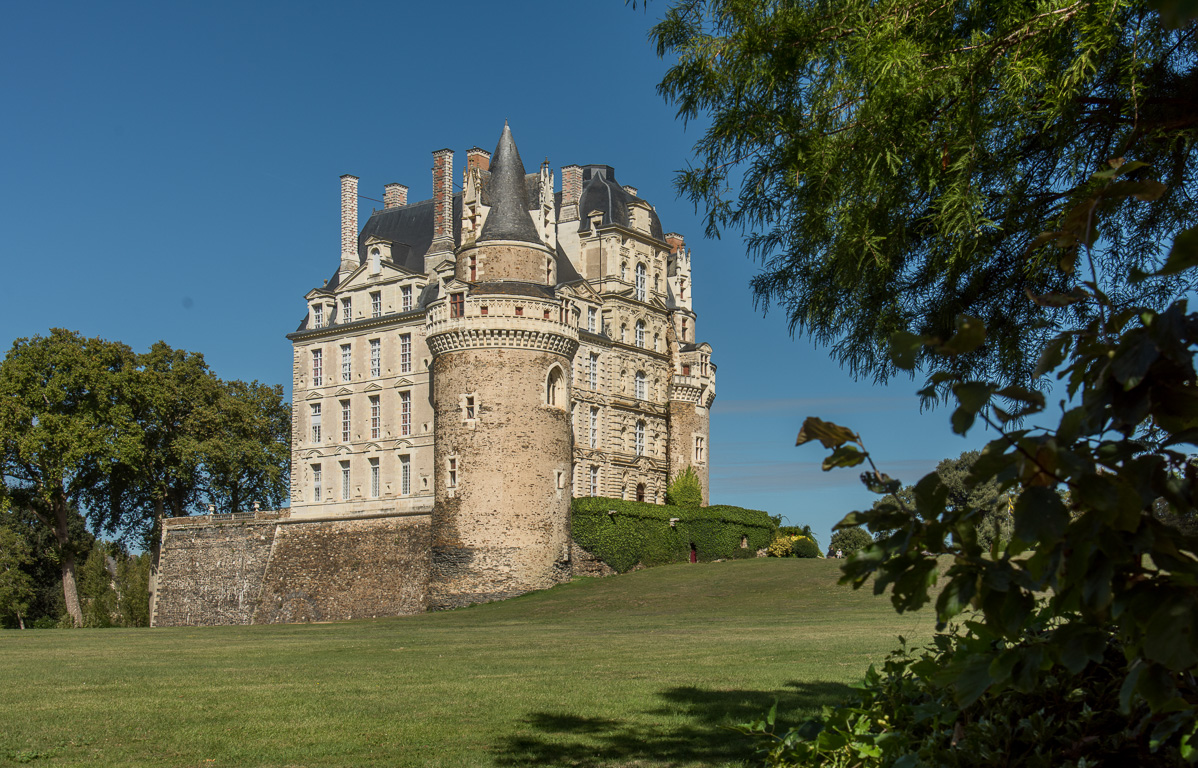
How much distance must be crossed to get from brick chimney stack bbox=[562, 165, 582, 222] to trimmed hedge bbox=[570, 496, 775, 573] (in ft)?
47.2

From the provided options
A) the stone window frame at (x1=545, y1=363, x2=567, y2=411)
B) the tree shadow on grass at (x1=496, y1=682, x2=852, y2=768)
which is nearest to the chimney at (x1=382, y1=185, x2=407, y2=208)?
the stone window frame at (x1=545, y1=363, x2=567, y2=411)

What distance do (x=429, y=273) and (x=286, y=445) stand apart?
640 inches

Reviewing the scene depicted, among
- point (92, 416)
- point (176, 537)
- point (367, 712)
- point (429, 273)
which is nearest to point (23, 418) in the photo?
point (92, 416)

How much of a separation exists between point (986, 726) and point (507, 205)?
38916 millimetres

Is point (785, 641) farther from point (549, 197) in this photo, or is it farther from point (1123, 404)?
point (549, 197)

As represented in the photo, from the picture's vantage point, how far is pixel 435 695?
11.4 metres

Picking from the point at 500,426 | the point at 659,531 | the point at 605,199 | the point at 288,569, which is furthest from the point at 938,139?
the point at 605,199

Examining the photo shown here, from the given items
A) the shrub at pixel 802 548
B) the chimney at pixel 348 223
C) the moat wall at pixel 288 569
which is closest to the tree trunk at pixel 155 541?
the moat wall at pixel 288 569

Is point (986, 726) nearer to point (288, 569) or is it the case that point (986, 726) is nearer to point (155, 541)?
point (288, 569)

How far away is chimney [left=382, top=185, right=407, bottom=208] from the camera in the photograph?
56.8 metres

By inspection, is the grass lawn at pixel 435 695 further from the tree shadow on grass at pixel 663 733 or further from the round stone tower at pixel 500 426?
the round stone tower at pixel 500 426

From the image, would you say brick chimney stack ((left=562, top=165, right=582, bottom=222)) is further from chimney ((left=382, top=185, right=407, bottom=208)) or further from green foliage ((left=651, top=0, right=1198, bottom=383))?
green foliage ((left=651, top=0, right=1198, bottom=383))

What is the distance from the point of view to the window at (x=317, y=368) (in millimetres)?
52406

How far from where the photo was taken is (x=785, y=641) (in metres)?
18.5
